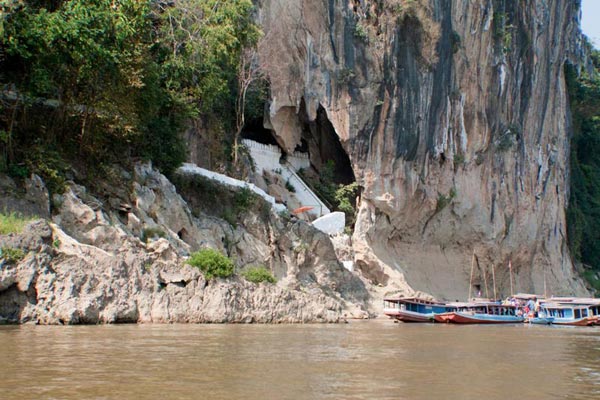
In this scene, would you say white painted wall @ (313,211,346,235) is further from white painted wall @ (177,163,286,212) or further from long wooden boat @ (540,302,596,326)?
long wooden boat @ (540,302,596,326)

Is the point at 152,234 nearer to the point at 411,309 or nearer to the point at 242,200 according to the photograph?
the point at 242,200

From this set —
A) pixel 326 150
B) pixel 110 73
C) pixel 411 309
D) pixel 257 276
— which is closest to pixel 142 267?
pixel 257 276

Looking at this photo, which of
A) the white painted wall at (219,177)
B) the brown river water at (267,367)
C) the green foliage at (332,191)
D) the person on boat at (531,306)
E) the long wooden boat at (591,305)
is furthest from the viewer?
the green foliage at (332,191)

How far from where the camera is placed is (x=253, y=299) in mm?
19875

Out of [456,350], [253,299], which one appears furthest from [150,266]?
[456,350]

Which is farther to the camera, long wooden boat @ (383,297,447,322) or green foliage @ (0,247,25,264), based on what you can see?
long wooden boat @ (383,297,447,322)

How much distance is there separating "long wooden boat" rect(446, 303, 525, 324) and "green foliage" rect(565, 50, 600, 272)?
65.4 feet

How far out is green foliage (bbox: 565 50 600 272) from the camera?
51.4 meters

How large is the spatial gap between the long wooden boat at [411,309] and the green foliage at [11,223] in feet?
48.7

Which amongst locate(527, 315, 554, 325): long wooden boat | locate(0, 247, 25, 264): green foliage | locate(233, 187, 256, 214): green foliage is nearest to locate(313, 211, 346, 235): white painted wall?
locate(233, 187, 256, 214): green foliage

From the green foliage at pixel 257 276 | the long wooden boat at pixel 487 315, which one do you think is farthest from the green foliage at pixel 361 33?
the green foliage at pixel 257 276

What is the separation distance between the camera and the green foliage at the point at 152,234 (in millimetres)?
21047

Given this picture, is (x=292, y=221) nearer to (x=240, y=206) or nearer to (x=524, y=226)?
(x=240, y=206)

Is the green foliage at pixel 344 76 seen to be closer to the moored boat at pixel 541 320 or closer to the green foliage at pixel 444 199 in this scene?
the green foliage at pixel 444 199
